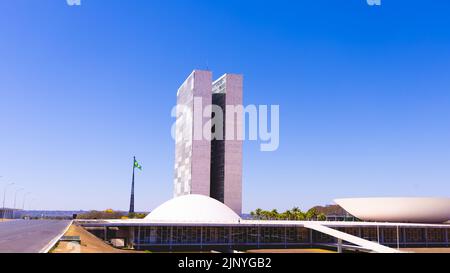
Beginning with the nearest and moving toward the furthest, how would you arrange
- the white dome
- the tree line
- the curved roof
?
the white dome → the curved roof → the tree line

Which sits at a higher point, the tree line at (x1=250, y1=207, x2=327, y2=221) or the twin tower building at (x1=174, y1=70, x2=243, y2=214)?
the twin tower building at (x1=174, y1=70, x2=243, y2=214)

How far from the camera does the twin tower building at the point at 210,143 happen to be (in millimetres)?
135500

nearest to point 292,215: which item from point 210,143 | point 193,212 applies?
point 210,143

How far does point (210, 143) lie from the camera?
138750 millimetres

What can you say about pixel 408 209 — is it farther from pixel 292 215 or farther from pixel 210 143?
pixel 210 143

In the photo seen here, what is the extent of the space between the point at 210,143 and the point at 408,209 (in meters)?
66.0

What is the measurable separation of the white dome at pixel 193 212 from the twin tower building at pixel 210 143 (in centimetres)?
3892

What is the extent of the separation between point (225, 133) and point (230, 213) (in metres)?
51.8

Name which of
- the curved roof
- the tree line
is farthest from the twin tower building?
the curved roof

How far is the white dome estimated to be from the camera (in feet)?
280

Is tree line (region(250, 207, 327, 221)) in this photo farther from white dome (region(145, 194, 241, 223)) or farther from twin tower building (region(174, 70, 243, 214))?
white dome (region(145, 194, 241, 223))

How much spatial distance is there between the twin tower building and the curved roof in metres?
49.1

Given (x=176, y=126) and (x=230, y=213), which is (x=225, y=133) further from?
(x=230, y=213)
